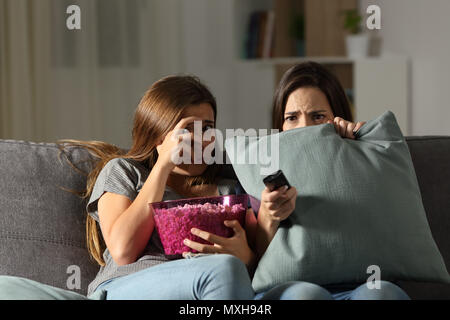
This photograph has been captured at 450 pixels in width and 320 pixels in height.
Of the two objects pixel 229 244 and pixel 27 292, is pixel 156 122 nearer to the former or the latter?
pixel 229 244

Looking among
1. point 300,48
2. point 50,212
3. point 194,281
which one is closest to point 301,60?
point 300,48

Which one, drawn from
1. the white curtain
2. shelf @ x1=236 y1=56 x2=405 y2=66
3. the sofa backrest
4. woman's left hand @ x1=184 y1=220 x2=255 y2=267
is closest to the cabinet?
shelf @ x1=236 y1=56 x2=405 y2=66

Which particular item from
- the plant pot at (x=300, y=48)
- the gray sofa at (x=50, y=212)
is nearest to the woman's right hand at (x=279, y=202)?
the gray sofa at (x=50, y=212)

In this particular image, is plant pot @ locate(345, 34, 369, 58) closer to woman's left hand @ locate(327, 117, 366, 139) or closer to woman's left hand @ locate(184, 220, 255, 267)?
woman's left hand @ locate(327, 117, 366, 139)

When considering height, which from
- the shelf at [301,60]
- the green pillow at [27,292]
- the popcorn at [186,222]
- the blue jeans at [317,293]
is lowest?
the green pillow at [27,292]

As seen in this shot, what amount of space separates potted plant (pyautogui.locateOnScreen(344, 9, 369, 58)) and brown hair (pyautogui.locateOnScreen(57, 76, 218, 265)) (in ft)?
7.88

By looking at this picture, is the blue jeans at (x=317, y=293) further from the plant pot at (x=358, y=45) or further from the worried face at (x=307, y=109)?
the plant pot at (x=358, y=45)

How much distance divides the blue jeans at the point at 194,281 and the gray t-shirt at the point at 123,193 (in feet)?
0.37

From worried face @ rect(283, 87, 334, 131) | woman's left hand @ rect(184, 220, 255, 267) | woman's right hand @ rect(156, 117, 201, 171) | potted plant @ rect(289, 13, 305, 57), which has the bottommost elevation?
woman's left hand @ rect(184, 220, 255, 267)

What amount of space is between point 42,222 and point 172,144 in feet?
1.36

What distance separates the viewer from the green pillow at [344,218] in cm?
137

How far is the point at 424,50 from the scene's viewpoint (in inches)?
138

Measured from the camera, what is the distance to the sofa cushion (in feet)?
5.29

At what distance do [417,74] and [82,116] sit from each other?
187 centimetres
